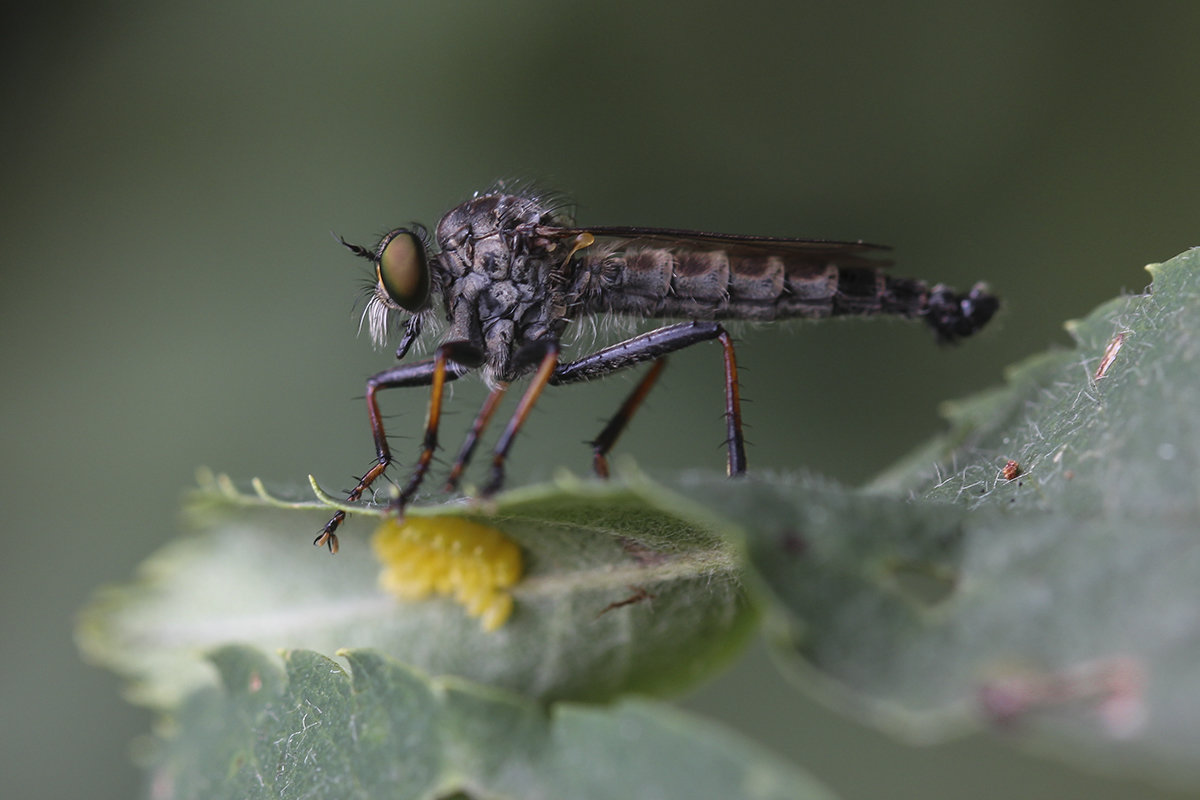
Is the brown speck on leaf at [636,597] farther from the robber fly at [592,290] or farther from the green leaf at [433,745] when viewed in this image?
the robber fly at [592,290]

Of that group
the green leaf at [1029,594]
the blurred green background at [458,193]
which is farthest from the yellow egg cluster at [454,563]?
the blurred green background at [458,193]

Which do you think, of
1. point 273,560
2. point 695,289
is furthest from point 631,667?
point 695,289

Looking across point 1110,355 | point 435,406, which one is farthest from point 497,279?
point 1110,355

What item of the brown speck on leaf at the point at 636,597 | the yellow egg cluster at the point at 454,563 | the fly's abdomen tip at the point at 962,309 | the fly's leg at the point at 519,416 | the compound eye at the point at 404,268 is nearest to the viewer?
the brown speck on leaf at the point at 636,597

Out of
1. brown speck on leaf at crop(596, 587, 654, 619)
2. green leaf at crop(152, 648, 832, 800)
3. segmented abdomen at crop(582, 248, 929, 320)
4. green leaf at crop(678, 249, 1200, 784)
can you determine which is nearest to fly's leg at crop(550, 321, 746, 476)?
segmented abdomen at crop(582, 248, 929, 320)

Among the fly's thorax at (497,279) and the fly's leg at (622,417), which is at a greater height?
the fly's thorax at (497,279)

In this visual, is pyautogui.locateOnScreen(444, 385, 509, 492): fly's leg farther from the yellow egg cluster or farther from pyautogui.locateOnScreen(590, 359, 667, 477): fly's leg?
pyautogui.locateOnScreen(590, 359, 667, 477): fly's leg
